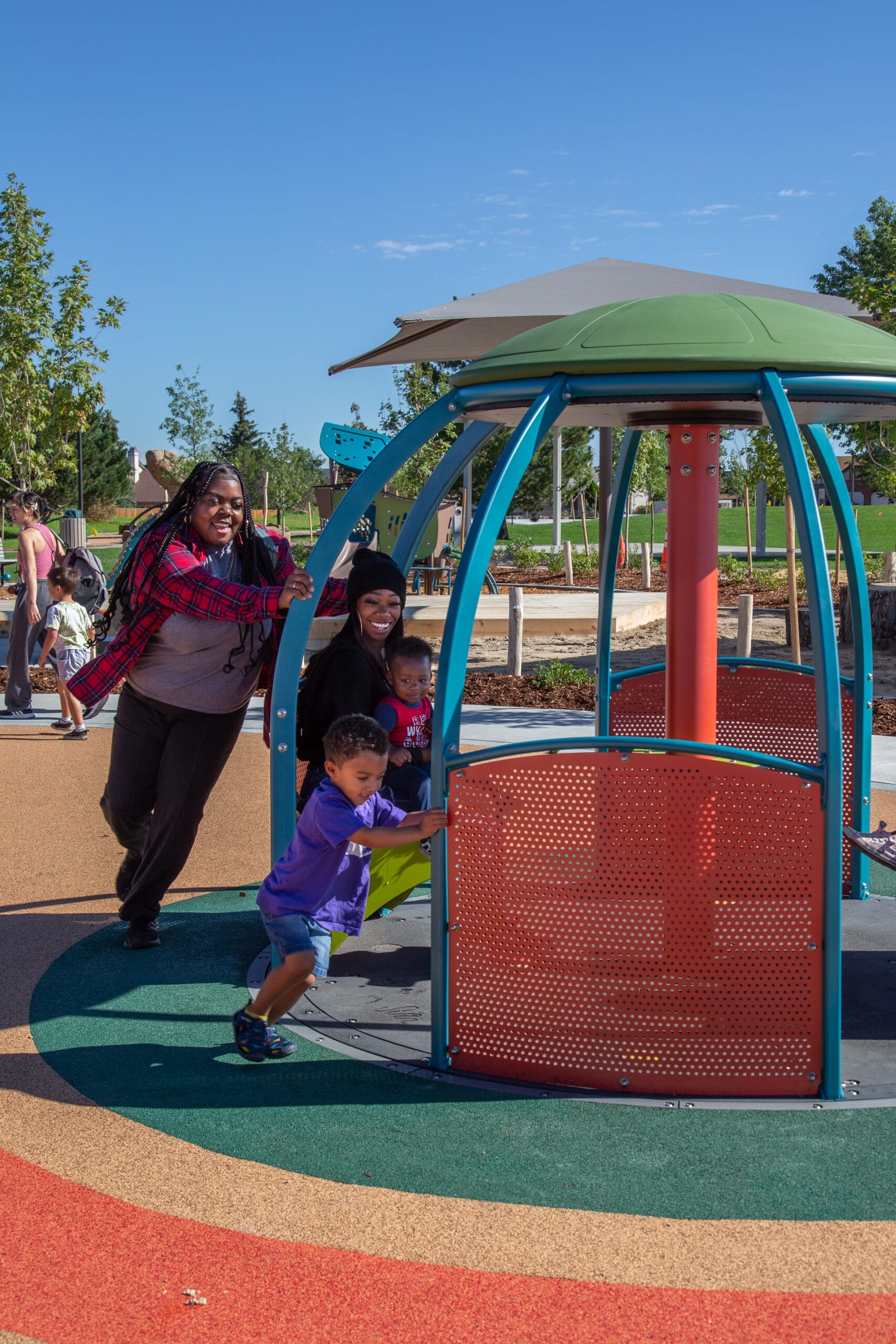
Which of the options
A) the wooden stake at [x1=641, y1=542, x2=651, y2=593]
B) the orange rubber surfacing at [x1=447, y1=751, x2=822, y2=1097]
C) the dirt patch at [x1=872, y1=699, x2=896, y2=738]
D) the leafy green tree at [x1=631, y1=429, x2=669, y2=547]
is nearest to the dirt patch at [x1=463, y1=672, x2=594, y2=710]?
the dirt patch at [x1=872, y1=699, x2=896, y2=738]

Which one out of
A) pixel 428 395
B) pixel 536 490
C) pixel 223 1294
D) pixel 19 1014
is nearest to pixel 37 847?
pixel 19 1014

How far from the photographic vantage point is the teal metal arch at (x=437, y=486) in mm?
4773

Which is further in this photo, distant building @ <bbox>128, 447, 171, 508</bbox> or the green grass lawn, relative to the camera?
distant building @ <bbox>128, 447, 171, 508</bbox>

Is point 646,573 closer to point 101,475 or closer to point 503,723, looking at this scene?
point 503,723

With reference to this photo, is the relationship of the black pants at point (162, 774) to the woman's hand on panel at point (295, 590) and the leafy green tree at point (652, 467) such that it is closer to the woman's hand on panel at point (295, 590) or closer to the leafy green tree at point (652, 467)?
the woman's hand on panel at point (295, 590)

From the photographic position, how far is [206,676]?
4.61 metres

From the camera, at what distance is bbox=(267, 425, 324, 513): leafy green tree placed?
47.2m

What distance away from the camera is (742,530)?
4866 cm

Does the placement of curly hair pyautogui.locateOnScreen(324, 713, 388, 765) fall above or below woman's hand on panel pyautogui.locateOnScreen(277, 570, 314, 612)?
below

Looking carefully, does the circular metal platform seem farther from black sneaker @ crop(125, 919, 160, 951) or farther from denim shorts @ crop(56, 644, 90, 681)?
denim shorts @ crop(56, 644, 90, 681)

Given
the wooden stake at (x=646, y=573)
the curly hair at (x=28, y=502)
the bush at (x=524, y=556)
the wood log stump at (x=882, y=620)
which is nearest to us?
the curly hair at (x=28, y=502)

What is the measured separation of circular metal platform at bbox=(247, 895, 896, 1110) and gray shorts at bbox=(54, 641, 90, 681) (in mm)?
4798

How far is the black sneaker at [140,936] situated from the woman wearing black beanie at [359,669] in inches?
36.6

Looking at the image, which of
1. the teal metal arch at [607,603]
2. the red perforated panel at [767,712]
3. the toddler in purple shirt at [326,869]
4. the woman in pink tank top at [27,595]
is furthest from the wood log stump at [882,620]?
the toddler in purple shirt at [326,869]
